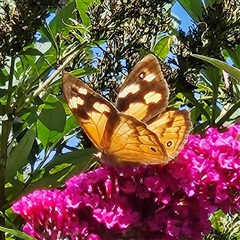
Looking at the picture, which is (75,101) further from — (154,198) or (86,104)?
(154,198)

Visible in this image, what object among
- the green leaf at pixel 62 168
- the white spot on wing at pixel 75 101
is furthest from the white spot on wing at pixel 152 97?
the green leaf at pixel 62 168

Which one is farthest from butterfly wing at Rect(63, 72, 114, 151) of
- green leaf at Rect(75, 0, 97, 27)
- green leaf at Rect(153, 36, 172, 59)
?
green leaf at Rect(153, 36, 172, 59)

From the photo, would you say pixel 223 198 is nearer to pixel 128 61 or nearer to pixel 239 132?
pixel 239 132

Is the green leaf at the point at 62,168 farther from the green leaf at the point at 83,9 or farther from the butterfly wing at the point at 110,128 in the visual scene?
the green leaf at the point at 83,9

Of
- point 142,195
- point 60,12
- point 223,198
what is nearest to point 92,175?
point 142,195

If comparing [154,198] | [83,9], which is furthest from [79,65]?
[154,198]

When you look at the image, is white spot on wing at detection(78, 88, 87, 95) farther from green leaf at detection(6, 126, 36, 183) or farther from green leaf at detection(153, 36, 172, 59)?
green leaf at detection(153, 36, 172, 59)
